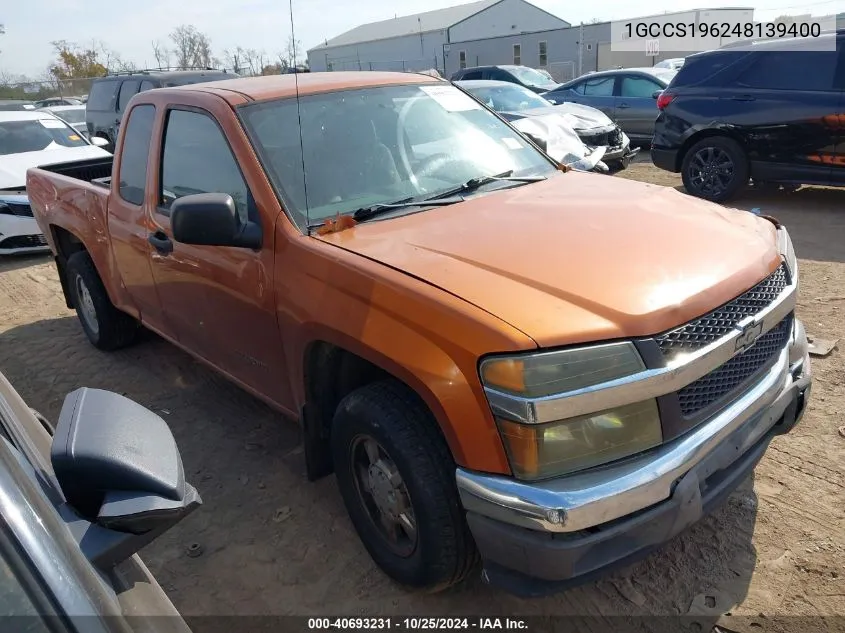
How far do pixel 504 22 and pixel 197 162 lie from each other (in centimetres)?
5856

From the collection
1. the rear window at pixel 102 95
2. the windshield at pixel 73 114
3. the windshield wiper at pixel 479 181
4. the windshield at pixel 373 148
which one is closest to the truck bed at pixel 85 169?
the windshield at pixel 373 148

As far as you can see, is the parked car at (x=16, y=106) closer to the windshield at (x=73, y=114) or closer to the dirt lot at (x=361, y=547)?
the windshield at (x=73, y=114)

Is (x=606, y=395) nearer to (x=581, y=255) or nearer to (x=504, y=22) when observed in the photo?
(x=581, y=255)

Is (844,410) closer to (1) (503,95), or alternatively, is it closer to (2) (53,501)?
(2) (53,501)

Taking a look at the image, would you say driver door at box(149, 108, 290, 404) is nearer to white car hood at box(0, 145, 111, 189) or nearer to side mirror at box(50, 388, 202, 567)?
side mirror at box(50, 388, 202, 567)

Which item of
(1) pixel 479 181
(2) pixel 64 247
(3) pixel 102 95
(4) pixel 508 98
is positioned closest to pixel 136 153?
(2) pixel 64 247

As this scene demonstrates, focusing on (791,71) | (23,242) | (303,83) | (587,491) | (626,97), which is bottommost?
(23,242)

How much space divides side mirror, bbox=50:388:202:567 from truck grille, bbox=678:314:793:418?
1505mm

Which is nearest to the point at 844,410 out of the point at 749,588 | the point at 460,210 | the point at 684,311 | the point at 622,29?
the point at 749,588

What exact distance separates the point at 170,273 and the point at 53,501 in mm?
2420

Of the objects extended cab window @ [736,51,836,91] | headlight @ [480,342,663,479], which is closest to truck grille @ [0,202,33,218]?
headlight @ [480,342,663,479]

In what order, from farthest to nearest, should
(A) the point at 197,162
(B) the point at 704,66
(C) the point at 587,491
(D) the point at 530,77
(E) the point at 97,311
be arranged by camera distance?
(D) the point at 530,77 < (B) the point at 704,66 < (E) the point at 97,311 < (A) the point at 197,162 < (C) the point at 587,491

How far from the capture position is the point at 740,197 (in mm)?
8633

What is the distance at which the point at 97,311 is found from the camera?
16.2 feet
